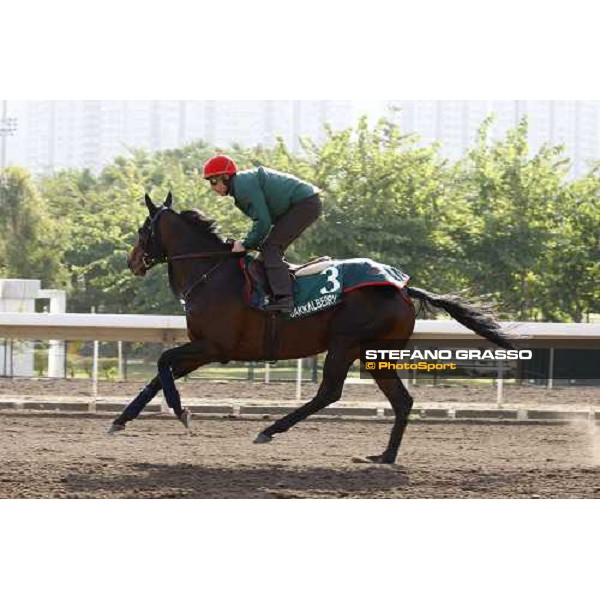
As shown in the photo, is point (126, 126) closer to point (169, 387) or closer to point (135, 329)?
point (135, 329)

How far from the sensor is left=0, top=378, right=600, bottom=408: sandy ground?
1080 centimetres

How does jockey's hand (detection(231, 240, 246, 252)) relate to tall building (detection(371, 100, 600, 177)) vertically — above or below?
below

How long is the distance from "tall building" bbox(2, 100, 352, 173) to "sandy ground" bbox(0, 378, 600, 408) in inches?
4223

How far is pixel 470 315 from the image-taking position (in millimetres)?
9023

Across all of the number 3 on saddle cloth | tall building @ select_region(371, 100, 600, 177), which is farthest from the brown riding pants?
tall building @ select_region(371, 100, 600, 177)

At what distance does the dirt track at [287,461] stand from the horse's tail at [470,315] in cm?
99

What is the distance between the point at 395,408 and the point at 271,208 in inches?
71.2

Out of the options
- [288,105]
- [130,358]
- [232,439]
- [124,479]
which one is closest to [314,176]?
[130,358]

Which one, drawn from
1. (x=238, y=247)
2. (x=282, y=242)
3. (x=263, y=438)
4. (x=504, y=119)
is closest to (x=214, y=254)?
(x=238, y=247)

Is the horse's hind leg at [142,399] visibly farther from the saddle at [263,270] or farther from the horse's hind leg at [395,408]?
the horse's hind leg at [395,408]

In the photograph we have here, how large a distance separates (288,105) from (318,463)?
116332 mm

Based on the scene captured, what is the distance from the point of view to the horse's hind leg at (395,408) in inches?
333

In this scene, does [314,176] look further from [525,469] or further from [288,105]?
[288,105]

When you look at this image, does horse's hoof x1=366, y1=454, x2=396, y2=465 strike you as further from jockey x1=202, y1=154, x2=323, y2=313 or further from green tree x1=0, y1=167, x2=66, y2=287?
green tree x1=0, y1=167, x2=66, y2=287
